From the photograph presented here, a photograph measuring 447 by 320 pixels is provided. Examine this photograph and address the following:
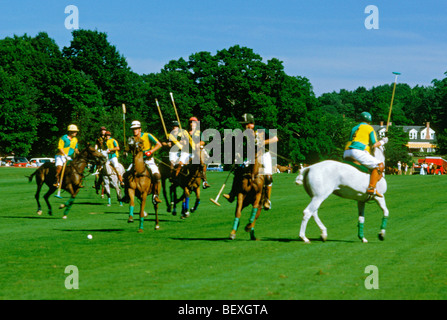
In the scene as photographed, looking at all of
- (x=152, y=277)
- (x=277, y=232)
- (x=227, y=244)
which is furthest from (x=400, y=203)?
(x=152, y=277)

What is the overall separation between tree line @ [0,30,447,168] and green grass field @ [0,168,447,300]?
53550 millimetres

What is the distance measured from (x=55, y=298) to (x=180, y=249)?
5.27 m

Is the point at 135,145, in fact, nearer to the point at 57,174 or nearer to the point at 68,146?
the point at 57,174

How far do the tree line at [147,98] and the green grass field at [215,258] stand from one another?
176 ft

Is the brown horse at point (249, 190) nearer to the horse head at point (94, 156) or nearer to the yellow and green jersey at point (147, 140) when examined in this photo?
the yellow and green jersey at point (147, 140)

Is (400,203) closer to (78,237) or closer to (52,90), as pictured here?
(78,237)

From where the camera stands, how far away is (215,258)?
13438 mm

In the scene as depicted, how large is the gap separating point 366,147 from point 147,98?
233 feet

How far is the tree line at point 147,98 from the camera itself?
78188mm

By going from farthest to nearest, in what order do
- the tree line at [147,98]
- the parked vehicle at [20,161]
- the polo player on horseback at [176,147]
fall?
1. the parked vehicle at [20,161]
2. the tree line at [147,98]
3. the polo player on horseback at [176,147]

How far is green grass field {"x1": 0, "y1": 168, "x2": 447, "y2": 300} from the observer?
10258mm

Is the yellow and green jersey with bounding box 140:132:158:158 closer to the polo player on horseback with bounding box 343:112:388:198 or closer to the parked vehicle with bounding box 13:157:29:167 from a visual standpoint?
the polo player on horseback with bounding box 343:112:388:198

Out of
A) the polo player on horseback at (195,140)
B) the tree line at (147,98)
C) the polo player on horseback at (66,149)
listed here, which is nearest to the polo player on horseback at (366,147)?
the polo player on horseback at (195,140)

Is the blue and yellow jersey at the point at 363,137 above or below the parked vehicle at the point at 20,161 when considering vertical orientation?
Answer: above
